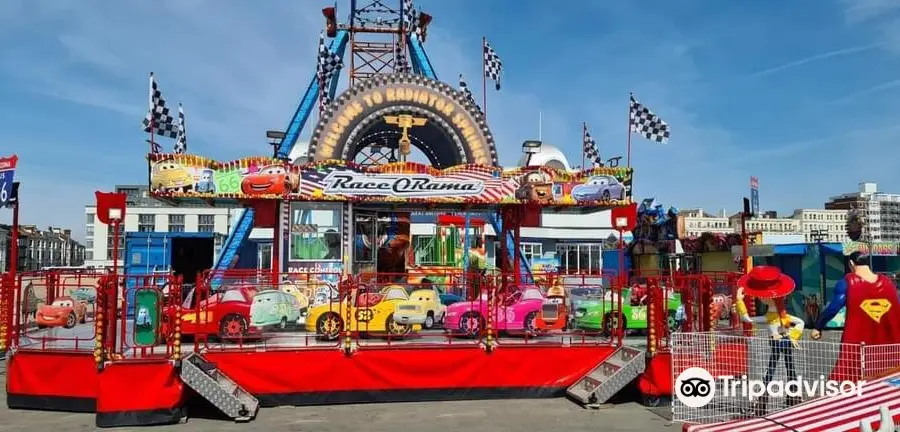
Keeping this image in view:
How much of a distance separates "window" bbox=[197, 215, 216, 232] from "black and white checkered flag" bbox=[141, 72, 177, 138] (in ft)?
125

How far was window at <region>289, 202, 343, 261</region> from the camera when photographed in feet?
55.1

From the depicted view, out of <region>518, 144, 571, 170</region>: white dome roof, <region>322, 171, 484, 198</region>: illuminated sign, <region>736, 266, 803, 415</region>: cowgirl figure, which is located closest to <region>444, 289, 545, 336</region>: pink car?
<region>736, 266, 803, 415</region>: cowgirl figure

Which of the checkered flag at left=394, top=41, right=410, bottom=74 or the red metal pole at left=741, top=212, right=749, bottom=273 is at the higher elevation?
the checkered flag at left=394, top=41, right=410, bottom=74

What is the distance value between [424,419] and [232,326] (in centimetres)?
369

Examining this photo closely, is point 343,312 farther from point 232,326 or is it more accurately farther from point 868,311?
point 868,311

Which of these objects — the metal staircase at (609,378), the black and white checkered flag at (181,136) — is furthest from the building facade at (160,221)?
the metal staircase at (609,378)

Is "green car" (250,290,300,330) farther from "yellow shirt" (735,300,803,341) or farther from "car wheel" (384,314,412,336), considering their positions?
"yellow shirt" (735,300,803,341)

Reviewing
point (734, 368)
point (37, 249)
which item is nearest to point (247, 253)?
point (734, 368)

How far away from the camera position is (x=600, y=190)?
1817 centimetres

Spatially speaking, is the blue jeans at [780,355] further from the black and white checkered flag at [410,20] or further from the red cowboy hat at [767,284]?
the black and white checkered flag at [410,20]

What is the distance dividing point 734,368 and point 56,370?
10.1 m

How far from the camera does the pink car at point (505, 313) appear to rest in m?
12.3

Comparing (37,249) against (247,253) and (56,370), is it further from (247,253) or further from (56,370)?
(56,370)

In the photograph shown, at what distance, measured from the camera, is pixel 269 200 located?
17047 millimetres
